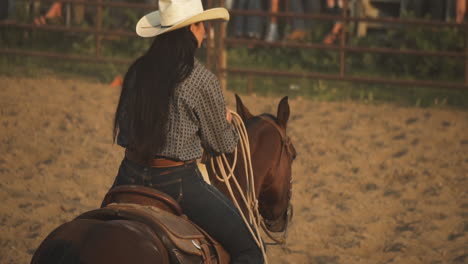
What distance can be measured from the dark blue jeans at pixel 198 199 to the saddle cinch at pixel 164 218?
0.16 ft

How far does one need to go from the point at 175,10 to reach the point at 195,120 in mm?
487

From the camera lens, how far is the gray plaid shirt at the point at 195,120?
3.60 m

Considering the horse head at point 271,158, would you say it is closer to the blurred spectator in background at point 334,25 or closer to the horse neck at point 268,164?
the horse neck at point 268,164

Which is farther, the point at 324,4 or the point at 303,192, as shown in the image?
the point at 324,4

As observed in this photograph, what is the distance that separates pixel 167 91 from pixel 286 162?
112cm

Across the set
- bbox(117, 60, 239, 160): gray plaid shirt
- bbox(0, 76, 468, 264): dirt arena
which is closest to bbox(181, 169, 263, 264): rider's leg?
bbox(117, 60, 239, 160): gray plaid shirt

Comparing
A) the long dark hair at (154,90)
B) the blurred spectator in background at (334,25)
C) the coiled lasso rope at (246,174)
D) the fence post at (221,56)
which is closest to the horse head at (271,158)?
the coiled lasso rope at (246,174)

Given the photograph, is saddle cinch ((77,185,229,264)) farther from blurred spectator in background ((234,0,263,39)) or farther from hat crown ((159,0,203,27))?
blurred spectator in background ((234,0,263,39))

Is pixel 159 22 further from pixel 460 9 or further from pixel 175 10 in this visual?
pixel 460 9

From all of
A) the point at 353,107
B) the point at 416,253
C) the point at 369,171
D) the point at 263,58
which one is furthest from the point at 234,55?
the point at 416,253

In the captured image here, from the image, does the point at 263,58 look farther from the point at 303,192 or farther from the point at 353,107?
the point at 303,192

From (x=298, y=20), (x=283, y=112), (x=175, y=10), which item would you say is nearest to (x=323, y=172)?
(x=283, y=112)

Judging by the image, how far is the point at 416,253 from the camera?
6.21 m

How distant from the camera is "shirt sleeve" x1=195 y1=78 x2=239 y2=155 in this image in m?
3.66
